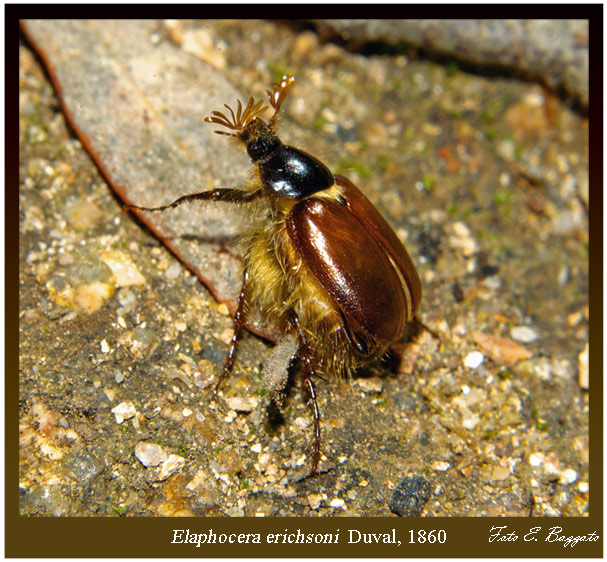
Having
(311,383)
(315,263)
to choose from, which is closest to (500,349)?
(311,383)

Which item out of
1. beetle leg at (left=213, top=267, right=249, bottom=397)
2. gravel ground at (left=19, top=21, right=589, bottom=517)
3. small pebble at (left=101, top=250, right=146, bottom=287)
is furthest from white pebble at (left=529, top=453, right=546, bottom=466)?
small pebble at (left=101, top=250, right=146, bottom=287)

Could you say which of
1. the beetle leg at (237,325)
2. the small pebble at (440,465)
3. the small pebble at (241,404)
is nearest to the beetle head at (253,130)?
the beetle leg at (237,325)

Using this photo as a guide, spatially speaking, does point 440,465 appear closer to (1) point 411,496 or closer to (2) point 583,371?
(1) point 411,496

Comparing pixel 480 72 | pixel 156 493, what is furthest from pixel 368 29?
pixel 156 493

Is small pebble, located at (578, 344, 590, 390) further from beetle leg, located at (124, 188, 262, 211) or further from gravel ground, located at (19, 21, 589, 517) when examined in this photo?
beetle leg, located at (124, 188, 262, 211)

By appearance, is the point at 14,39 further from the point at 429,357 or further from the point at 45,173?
the point at 429,357

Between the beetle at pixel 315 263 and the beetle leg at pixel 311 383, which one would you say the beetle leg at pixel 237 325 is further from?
the beetle leg at pixel 311 383
